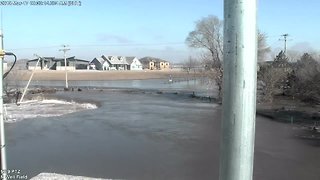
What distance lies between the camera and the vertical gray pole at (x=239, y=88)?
1.84 meters

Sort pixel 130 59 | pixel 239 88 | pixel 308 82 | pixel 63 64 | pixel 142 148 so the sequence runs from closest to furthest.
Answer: pixel 239 88 → pixel 142 148 → pixel 308 82 → pixel 63 64 → pixel 130 59

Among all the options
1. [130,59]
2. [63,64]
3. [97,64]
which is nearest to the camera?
[63,64]

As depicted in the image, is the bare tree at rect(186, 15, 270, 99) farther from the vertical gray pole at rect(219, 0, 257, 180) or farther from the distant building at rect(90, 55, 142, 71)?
the distant building at rect(90, 55, 142, 71)

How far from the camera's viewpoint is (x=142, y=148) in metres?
20.5

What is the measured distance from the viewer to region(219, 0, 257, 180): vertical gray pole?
1842 millimetres

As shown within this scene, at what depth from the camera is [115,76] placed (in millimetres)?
126500

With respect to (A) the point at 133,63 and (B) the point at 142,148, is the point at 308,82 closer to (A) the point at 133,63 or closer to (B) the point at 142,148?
(B) the point at 142,148

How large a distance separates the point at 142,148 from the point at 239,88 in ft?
62.1

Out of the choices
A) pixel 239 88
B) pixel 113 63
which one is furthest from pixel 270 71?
pixel 113 63

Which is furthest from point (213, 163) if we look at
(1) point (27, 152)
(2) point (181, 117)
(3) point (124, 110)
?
(3) point (124, 110)

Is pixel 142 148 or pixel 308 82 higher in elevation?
pixel 308 82

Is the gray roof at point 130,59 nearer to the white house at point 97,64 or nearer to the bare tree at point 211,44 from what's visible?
the white house at point 97,64

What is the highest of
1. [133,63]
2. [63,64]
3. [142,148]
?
[133,63]

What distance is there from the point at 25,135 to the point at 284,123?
19.3 metres
